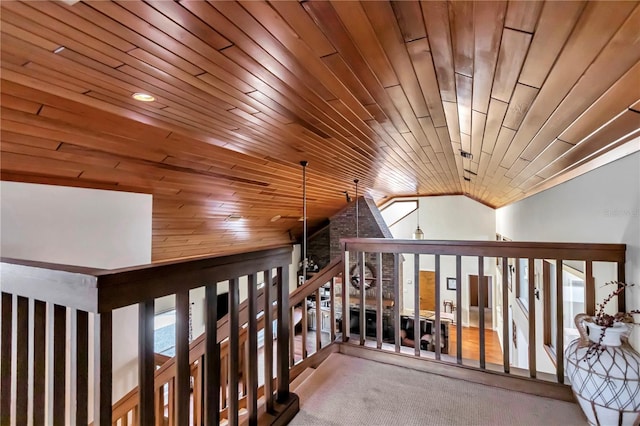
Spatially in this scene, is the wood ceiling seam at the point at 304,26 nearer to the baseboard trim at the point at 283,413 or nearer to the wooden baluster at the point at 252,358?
the wooden baluster at the point at 252,358

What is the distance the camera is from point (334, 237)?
870cm

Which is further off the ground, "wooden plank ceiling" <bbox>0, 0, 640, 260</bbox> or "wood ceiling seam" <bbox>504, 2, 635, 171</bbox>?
"wooden plank ceiling" <bbox>0, 0, 640, 260</bbox>

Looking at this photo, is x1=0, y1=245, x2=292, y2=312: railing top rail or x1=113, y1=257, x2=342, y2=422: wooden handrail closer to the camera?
x1=0, y1=245, x2=292, y2=312: railing top rail

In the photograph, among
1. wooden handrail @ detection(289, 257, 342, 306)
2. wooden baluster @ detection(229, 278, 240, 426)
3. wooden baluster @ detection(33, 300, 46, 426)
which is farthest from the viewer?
wooden handrail @ detection(289, 257, 342, 306)

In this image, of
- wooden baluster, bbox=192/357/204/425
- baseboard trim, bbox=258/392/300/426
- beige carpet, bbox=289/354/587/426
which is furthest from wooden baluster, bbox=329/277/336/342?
wooden baluster, bbox=192/357/204/425

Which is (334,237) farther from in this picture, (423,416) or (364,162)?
(423,416)

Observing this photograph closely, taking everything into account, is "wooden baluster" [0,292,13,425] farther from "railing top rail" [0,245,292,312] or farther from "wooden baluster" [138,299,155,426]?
"wooden baluster" [138,299,155,426]

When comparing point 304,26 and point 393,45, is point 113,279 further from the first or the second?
point 393,45

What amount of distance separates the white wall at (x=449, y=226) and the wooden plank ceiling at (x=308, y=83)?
6.84m

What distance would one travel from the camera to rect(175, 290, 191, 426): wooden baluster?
1.21 m

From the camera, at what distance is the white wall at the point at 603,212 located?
165 cm

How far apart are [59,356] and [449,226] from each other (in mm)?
10117

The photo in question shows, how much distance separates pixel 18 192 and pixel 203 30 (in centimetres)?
233

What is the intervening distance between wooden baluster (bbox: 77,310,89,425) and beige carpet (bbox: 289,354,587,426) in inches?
42.8
